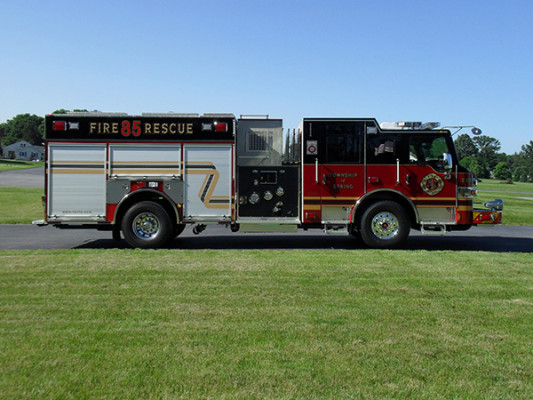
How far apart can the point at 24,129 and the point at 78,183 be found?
171807 mm

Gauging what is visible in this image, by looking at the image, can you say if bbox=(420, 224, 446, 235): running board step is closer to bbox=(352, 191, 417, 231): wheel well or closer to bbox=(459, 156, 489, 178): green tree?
bbox=(352, 191, 417, 231): wheel well

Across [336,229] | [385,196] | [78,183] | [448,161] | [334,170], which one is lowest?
[336,229]

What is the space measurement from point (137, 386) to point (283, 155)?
7.70 meters

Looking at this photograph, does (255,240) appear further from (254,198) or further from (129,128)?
(129,128)

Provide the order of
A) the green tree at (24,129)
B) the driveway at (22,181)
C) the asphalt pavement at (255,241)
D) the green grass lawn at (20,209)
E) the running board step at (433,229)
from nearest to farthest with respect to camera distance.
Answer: the running board step at (433,229)
the asphalt pavement at (255,241)
the green grass lawn at (20,209)
the driveway at (22,181)
the green tree at (24,129)

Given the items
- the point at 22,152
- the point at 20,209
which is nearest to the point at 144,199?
the point at 20,209

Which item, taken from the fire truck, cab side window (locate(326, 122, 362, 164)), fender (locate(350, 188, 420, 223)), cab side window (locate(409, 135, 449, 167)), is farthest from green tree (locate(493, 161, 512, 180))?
cab side window (locate(326, 122, 362, 164))

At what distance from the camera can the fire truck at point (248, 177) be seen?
403 inches

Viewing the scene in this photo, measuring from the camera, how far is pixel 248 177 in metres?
10.4

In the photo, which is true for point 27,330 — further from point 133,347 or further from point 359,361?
point 359,361

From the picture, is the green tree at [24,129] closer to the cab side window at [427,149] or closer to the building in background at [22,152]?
the building in background at [22,152]

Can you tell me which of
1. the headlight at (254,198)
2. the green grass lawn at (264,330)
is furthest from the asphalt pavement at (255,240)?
the green grass lawn at (264,330)

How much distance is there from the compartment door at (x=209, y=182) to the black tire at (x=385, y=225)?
10.1 ft

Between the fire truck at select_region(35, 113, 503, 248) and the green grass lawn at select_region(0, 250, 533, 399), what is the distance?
8.14 feet
